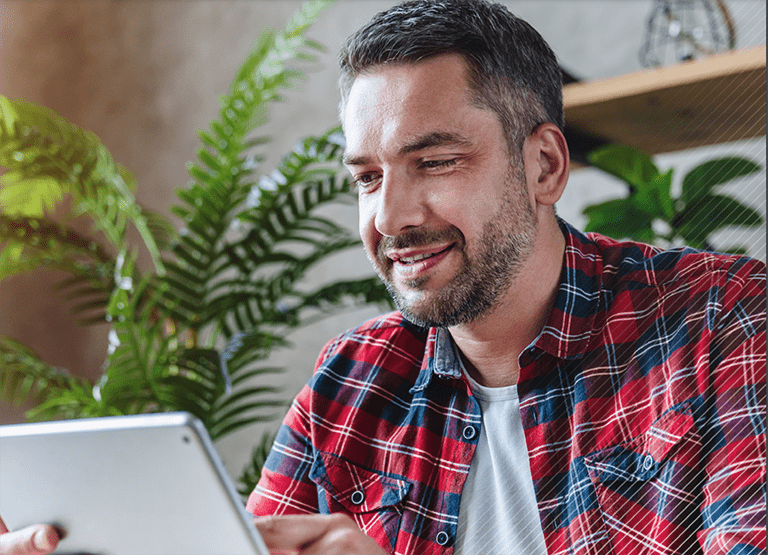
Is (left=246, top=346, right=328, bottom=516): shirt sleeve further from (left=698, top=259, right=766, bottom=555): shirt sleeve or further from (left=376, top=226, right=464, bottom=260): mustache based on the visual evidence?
(left=698, top=259, right=766, bottom=555): shirt sleeve

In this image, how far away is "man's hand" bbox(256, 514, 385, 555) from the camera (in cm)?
56

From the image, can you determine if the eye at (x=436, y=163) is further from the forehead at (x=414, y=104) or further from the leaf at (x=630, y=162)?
the leaf at (x=630, y=162)

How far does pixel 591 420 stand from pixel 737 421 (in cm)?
16

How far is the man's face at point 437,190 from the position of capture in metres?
0.76

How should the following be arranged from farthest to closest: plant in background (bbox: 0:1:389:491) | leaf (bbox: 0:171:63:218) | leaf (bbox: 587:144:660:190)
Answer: leaf (bbox: 0:171:63:218) < plant in background (bbox: 0:1:389:491) < leaf (bbox: 587:144:660:190)

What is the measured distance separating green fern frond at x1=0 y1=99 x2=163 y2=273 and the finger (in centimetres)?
96

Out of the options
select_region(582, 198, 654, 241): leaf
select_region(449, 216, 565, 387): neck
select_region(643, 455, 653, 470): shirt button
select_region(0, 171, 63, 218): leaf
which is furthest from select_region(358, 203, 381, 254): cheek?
select_region(0, 171, 63, 218): leaf

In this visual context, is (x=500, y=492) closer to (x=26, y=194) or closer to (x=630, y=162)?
(x=630, y=162)

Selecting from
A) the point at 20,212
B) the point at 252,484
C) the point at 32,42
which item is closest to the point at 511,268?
the point at 252,484

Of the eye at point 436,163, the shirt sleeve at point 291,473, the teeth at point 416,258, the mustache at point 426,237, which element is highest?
the eye at point 436,163

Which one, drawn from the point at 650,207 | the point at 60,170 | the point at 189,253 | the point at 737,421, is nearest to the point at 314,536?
the point at 737,421

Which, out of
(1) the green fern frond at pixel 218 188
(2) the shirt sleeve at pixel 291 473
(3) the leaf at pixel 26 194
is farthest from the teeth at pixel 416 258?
(3) the leaf at pixel 26 194

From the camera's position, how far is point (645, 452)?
27.5 inches

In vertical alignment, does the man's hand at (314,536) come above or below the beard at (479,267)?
below
